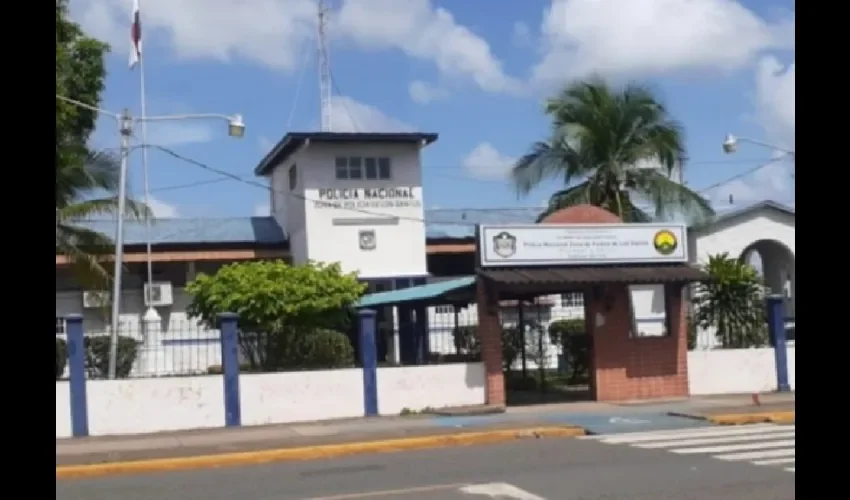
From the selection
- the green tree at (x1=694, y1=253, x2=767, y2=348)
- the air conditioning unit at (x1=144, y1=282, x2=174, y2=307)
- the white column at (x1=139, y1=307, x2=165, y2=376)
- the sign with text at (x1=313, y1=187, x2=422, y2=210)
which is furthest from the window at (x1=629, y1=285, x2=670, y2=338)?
the white column at (x1=139, y1=307, x2=165, y2=376)

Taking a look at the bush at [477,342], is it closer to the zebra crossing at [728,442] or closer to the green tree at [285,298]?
the green tree at [285,298]

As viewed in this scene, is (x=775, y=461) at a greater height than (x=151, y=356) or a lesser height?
lesser

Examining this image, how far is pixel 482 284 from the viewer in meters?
20.7

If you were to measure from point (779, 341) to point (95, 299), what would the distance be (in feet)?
58.0

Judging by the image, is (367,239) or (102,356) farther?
(367,239)

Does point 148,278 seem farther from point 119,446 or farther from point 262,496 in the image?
point 262,496

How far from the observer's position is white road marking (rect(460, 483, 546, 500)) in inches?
420

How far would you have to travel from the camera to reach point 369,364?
19.9 meters

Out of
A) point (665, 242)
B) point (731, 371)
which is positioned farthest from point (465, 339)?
point (731, 371)

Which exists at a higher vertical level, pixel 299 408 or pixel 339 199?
pixel 339 199

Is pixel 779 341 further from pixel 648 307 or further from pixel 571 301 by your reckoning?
pixel 648 307

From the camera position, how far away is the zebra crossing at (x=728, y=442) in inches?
517
